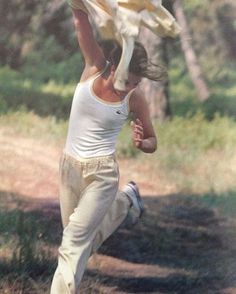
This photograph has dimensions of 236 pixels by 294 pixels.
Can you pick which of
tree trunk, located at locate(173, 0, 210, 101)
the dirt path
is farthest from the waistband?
tree trunk, located at locate(173, 0, 210, 101)

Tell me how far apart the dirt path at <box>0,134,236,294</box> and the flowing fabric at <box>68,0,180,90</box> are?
41.9 inches

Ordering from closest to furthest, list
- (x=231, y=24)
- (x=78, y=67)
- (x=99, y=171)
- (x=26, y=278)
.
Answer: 1. (x=99, y=171)
2. (x=26, y=278)
3. (x=78, y=67)
4. (x=231, y=24)

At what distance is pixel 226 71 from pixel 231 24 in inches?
14.2

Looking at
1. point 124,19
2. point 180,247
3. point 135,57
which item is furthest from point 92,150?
point 180,247

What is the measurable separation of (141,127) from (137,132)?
2.0 inches

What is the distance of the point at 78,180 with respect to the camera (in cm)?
536

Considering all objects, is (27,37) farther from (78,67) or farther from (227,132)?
(227,132)

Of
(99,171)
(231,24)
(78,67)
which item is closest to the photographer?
(99,171)

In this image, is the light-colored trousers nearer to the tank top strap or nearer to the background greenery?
the tank top strap

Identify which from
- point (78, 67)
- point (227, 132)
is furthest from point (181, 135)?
point (78, 67)

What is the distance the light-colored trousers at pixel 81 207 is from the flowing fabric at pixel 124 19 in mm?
457

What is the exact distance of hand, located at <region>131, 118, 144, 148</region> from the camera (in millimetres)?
5363

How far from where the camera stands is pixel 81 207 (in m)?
5.32

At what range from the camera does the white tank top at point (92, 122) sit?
535 cm
